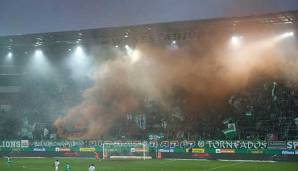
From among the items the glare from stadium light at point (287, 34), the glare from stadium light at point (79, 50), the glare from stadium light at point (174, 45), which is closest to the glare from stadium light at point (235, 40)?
the glare from stadium light at point (287, 34)

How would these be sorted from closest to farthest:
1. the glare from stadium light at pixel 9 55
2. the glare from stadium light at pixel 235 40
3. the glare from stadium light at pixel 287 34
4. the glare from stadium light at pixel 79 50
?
the glare from stadium light at pixel 287 34 → the glare from stadium light at pixel 235 40 → the glare from stadium light at pixel 79 50 → the glare from stadium light at pixel 9 55

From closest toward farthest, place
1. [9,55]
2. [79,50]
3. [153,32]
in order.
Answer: [153,32], [79,50], [9,55]

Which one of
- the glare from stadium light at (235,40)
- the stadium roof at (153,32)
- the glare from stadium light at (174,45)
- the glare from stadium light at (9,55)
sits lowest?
the glare from stadium light at (235,40)

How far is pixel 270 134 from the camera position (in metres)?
44.6

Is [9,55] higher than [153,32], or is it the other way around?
[153,32]

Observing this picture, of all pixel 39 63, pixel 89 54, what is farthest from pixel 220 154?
pixel 39 63

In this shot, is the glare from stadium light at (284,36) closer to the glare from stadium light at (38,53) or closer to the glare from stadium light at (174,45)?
the glare from stadium light at (174,45)

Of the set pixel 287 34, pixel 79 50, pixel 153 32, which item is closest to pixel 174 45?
pixel 153 32

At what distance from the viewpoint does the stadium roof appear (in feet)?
138

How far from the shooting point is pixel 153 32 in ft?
152

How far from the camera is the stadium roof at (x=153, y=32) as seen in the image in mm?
42062

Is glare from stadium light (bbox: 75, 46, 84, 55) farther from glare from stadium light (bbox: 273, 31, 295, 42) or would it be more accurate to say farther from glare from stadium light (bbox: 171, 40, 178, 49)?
glare from stadium light (bbox: 273, 31, 295, 42)

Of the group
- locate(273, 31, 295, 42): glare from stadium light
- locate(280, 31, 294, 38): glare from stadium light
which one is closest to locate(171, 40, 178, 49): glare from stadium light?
locate(273, 31, 295, 42): glare from stadium light

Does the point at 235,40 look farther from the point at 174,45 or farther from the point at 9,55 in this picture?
the point at 9,55
